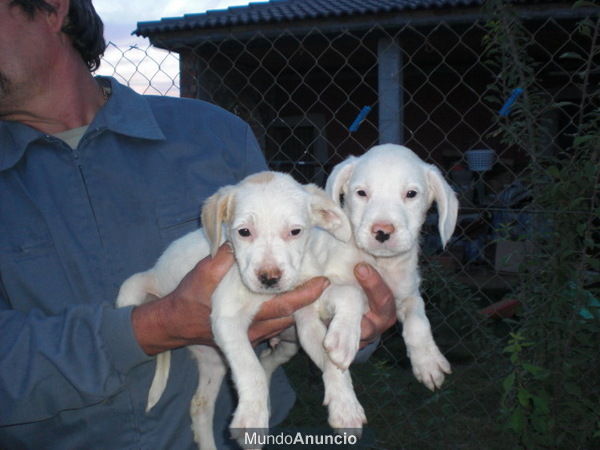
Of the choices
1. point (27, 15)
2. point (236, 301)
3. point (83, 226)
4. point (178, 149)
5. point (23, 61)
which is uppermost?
point (27, 15)

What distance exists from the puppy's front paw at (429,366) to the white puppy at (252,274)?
1.27 feet

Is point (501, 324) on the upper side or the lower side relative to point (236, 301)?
lower

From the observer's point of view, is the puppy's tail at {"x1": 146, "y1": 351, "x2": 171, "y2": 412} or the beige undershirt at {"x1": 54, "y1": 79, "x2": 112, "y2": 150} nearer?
the puppy's tail at {"x1": 146, "y1": 351, "x2": 171, "y2": 412}

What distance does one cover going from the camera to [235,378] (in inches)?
84.9

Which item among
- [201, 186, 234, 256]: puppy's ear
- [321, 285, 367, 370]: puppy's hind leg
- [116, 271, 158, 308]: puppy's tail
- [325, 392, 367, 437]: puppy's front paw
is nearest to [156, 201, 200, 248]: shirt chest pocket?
[116, 271, 158, 308]: puppy's tail

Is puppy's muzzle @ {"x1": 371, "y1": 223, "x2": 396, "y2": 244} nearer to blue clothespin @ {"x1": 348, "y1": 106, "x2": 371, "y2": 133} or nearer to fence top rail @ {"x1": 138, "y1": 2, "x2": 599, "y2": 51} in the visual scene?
blue clothespin @ {"x1": 348, "y1": 106, "x2": 371, "y2": 133}

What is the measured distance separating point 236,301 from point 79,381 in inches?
25.0

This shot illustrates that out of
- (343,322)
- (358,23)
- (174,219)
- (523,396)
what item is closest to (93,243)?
(174,219)

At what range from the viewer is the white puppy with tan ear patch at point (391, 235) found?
2441mm

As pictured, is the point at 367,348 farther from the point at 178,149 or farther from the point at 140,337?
the point at 178,149

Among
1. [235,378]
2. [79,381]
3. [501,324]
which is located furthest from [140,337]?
[501,324]

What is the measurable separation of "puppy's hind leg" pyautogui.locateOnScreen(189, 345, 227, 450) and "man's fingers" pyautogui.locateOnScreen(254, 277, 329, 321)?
0.62 m

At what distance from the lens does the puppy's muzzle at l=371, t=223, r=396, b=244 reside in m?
2.44

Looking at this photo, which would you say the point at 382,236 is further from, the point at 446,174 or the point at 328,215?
the point at 446,174
